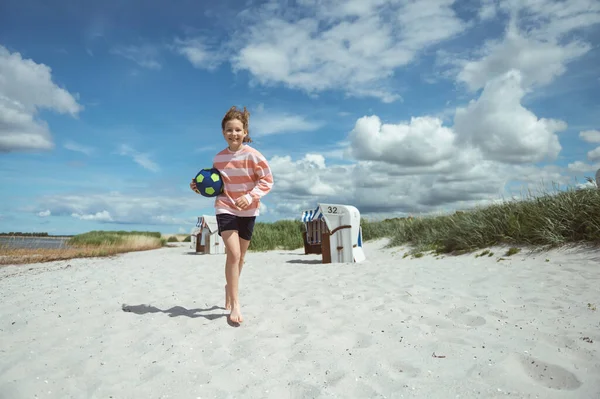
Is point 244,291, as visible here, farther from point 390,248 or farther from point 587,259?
point 390,248

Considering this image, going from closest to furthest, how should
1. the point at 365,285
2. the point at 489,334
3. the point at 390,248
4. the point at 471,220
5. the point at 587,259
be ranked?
the point at 489,334, the point at 365,285, the point at 587,259, the point at 471,220, the point at 390,248

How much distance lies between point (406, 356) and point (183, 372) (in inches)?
68.8

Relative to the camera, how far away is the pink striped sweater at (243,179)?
14.1ft

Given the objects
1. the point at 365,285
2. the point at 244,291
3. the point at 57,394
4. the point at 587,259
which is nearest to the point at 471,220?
the point at 587,259

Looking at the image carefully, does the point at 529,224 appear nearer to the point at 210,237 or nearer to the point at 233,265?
the point at 233,265

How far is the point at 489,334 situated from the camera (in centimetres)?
355

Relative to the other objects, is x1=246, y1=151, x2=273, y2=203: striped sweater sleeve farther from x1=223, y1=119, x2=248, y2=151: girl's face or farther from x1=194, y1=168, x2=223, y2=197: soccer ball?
x1=194, y1=168, x2=223, y2=197: soccer ball

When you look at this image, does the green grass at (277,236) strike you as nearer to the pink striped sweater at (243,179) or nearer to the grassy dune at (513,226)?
the grassy dune at (513,226)

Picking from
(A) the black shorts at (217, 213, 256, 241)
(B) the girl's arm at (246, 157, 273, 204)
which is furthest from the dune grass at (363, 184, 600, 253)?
(A) the black shorts at (217, 213, 256, 241)

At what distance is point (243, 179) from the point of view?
4340mm

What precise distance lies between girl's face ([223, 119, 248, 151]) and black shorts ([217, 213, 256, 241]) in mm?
775

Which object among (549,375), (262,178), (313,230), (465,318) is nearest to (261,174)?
(262,178)

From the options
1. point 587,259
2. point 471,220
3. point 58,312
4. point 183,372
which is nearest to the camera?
point 183,372

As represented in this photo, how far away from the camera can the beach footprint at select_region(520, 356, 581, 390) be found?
2.64m
